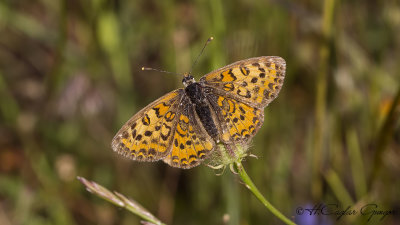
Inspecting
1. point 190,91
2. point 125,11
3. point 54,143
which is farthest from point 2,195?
point 190,91

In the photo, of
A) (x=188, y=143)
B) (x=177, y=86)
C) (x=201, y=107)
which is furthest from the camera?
(x=177, y=86)

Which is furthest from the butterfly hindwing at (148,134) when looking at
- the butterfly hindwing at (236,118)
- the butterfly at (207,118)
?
the butterfly hindwing at (236,118)

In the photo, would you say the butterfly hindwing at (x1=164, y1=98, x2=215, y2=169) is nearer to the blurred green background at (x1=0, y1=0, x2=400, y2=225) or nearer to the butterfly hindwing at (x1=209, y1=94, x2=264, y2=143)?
the butterfly hindwing at (x1=209, y1=94, x2=264, y2=143)

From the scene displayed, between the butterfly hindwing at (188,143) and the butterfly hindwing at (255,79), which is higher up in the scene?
the butterfly hindwing at (255,79)

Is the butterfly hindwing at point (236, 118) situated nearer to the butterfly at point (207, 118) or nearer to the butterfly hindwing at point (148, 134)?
the butterfly at point (207, 118)

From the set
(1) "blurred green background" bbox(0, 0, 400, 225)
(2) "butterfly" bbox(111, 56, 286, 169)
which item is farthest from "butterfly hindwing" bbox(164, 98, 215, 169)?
(1) "blurred green background" bbox(0, 0, 400, 225)

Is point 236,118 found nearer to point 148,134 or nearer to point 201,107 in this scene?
point 201,107

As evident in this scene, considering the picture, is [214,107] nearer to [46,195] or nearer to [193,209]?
[193,209]

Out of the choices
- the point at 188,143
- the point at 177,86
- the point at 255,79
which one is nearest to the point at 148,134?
the point at 188,143
